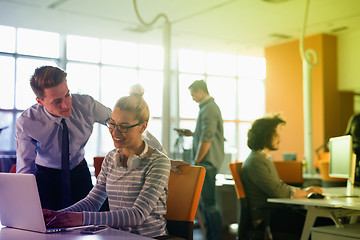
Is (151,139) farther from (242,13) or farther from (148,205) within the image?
(242,13)

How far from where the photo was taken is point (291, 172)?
14.1ft

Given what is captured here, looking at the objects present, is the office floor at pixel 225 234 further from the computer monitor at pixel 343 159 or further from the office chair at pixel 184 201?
the office chair at pixel 184 201

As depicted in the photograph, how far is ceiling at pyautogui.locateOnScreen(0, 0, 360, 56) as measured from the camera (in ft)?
25.2

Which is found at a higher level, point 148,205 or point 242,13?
point 242,13

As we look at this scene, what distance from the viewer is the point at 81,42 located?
1098 centimetres

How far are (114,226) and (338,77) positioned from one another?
9330mm

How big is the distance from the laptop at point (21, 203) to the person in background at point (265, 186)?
185 cm

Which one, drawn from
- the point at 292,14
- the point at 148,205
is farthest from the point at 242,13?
the point at 148,205

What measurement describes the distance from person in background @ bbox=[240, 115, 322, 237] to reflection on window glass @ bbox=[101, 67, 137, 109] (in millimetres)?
8041

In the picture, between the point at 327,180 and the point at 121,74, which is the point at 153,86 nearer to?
the point at 121,74

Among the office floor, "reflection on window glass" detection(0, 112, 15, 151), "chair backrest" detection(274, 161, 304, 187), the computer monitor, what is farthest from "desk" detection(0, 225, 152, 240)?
"reflection on window glass" detection(0, 112, 15, 151)

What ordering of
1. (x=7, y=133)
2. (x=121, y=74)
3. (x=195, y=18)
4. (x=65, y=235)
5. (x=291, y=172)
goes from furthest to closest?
(x=121, y=74) → (x=7, y=133) → (x=195, y=18) → (x=291, y=172) → (x=65, y=235)

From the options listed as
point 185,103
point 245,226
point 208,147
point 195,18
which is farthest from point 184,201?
point 185,103

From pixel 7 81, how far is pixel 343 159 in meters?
8.37
